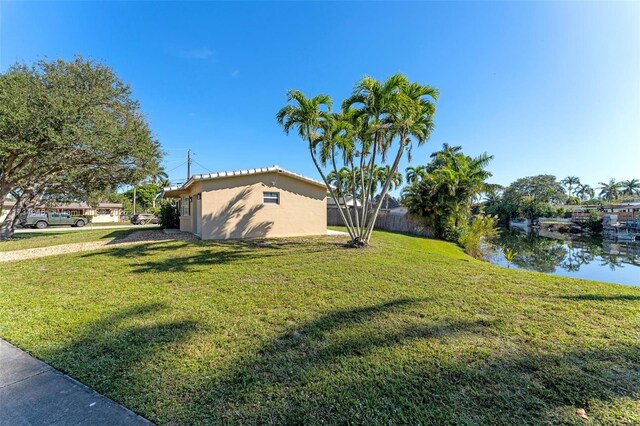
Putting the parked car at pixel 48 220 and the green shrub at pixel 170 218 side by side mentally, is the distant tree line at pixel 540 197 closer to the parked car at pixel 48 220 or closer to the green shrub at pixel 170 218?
the green shrub at pixel 170 218

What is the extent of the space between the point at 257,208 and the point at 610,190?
85.7 m

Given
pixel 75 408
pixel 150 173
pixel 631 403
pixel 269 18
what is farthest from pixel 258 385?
pixel 150 173

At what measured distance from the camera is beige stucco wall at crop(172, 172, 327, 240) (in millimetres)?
12250

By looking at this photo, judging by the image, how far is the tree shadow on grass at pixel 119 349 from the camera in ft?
8.63

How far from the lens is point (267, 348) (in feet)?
10.6

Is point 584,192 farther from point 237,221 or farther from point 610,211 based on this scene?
point 237,221

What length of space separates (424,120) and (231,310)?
8643mm

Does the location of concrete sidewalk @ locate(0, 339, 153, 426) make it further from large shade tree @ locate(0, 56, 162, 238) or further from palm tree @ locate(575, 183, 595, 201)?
palm tree @ locate(575, 183, 595, 201)

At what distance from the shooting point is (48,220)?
22.9 metres

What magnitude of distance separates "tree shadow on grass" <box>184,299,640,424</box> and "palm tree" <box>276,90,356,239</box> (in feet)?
24.7

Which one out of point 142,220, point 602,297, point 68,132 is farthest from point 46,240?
point 142,220

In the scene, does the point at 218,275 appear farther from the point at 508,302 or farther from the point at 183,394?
the point at 508,302

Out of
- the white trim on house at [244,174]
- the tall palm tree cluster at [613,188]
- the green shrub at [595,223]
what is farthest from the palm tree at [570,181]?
the white trim on house at [244,174]

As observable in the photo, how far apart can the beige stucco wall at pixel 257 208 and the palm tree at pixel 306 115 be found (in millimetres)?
4083
